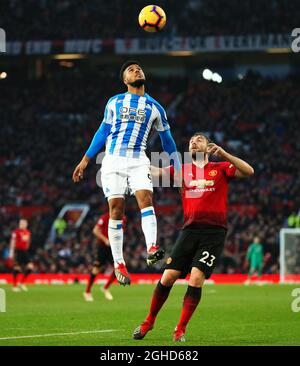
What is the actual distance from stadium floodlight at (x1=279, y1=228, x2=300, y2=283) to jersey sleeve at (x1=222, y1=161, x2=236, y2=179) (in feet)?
75.7

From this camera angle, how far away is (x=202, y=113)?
4688 centimetres

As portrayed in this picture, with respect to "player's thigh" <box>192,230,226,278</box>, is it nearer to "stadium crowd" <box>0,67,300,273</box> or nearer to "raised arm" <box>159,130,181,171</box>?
"raised arm" <box>159,130,181,171</box>

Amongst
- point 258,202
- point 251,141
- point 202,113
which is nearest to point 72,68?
point 202,113

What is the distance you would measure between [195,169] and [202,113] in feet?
115

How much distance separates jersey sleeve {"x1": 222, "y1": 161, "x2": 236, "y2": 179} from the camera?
12.0 metres

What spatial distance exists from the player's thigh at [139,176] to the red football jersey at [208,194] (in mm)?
518

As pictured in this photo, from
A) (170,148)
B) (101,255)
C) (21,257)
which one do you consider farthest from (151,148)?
(170,148)

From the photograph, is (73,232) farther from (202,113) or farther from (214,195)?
(214,195)

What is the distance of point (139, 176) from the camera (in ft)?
38.6

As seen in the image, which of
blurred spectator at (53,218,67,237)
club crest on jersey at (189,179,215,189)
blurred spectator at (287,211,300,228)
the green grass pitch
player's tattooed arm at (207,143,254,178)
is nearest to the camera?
player's tattooed arm at (207,143,254,178)

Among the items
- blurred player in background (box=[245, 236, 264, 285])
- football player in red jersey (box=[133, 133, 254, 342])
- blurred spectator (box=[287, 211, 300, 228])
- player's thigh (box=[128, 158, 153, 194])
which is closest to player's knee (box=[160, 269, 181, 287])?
football player in red jersey (box=[133, 133, 254, 342])

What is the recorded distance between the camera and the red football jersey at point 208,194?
12.0 m

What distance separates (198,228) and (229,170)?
0.88 meters

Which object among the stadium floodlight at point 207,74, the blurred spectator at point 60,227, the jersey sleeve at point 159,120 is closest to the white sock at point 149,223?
the jersey sleeve at point 159,120
